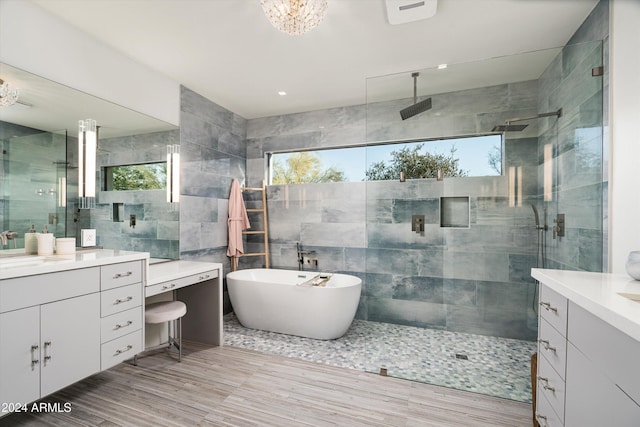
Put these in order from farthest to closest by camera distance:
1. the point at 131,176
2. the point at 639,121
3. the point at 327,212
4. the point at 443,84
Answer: the point at 327,212, the point at 131,176, the point at 443,84, the point at 639,121

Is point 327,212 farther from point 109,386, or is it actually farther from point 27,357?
point 27,357

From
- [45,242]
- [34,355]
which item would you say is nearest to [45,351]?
[34,355]

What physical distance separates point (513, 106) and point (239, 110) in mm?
3165

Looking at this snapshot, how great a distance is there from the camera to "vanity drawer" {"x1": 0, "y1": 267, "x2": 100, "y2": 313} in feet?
4.93

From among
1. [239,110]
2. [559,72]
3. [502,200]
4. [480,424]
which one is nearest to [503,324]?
[480,424]

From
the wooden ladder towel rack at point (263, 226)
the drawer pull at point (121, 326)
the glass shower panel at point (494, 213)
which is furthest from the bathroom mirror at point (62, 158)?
the glass shower panel at point (494, 213)

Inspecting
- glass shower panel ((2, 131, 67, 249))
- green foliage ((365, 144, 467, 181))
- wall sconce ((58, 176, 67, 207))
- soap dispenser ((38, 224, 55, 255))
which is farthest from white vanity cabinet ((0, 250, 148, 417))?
green foliage ((365, 144, 467, 181))

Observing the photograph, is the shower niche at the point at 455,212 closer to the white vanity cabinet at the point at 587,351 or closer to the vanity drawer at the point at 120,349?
the white vanity cabinet at the point at 587,351

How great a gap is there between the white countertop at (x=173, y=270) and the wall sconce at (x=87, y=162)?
759 millimetres

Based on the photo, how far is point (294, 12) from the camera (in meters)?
1.76

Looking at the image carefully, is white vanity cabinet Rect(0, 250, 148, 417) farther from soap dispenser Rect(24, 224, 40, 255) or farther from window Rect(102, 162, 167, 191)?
window Rect(102, 162, 167, 191)

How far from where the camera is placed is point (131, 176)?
276cm

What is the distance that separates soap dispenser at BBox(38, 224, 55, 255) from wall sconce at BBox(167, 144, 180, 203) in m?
1.05

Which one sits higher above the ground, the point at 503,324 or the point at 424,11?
the point at 424,11
